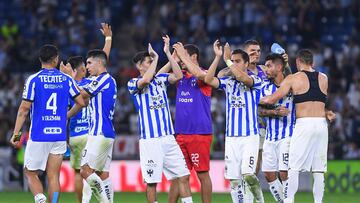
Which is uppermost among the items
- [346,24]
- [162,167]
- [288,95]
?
[346,24]

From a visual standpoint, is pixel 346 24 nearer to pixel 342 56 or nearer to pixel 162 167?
pixel 342 56

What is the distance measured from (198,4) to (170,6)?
36.3 inches

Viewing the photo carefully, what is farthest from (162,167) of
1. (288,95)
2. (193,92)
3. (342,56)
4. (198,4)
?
(198,4)

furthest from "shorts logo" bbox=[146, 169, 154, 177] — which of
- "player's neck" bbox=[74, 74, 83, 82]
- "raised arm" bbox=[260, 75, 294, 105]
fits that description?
"player's neck" bbox=[74, 74, 83, 82]

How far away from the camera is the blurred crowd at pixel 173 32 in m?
28.5

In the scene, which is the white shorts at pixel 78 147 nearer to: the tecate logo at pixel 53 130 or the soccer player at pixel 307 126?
the tecate logo at pixel 53 130

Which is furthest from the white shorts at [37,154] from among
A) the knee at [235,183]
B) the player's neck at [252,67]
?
the player's neck at [252,67]

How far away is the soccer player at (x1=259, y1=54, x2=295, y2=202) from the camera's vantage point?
675 inches

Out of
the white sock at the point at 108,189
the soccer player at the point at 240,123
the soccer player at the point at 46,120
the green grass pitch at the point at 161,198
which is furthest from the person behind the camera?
the green grass pitch at the point at 161,198

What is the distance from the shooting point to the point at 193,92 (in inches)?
664

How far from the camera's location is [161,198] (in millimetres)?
22047

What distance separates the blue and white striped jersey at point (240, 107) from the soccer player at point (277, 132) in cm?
92

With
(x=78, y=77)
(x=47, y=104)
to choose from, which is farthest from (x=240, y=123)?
(x=78, y=77)

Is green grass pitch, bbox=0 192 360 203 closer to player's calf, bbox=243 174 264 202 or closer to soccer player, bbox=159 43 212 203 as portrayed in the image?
soccer player, bbox=159 43 212 203
